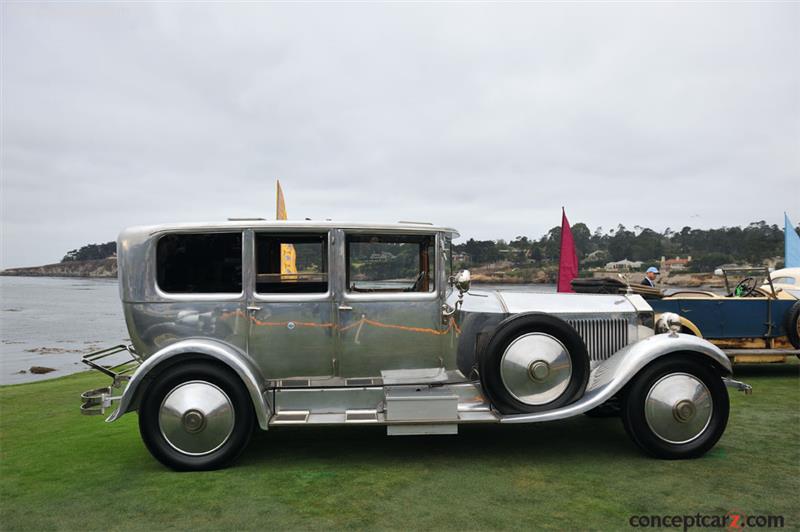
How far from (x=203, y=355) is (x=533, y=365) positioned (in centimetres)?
278

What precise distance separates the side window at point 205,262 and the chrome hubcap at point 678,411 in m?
3.73

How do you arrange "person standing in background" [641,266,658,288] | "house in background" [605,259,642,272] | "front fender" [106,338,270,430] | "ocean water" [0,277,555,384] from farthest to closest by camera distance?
"ocean water" [0,277,555,384]
"house in background" [605,259,642,272]
"person standing in background" [641,266,658,288]
"front fender" [106,338,270,430]

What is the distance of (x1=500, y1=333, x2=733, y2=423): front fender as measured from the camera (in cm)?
452

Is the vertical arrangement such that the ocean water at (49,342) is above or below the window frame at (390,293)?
below

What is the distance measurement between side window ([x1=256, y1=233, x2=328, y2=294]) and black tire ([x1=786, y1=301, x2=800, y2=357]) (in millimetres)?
8149

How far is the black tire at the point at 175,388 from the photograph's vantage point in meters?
4.41

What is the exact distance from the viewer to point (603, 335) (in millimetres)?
5309

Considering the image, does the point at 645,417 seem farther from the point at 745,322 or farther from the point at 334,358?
the point at 745,322

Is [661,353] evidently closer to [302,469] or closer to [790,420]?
[790,420]

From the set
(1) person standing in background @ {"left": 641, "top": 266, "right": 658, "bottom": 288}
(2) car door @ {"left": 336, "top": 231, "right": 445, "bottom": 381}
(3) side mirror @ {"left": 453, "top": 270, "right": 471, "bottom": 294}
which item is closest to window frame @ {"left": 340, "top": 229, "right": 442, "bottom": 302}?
(2) car door @ {"left": 336, "top": 231, "right": 445, "bottom": 381}

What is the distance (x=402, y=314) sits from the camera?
485 cm

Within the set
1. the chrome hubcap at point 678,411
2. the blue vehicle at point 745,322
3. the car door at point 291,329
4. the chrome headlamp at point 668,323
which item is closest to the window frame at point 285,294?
the car door at point 291,329

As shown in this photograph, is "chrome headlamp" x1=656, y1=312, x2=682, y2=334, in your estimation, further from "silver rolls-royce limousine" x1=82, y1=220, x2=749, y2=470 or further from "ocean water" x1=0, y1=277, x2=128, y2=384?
"ocean water" x1=0, y1=277, x2=128, y2=384

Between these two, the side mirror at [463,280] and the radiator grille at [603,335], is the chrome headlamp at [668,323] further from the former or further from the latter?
the side mirror at [463,280]
